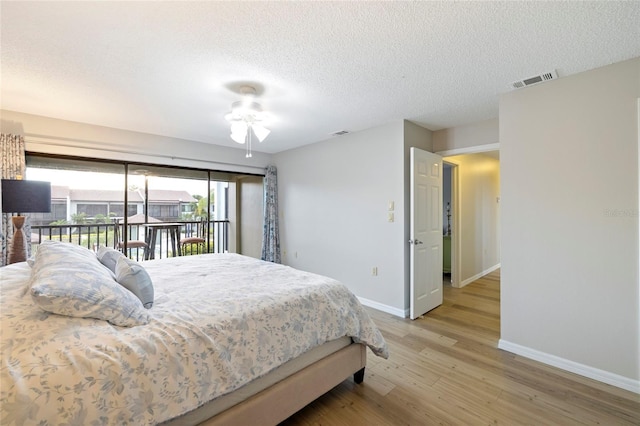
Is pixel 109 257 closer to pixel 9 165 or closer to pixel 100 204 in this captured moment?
pixel 9 165

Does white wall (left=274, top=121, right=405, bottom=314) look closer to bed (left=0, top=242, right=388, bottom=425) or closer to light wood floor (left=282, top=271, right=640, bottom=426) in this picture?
light wood floor (left=282, top=271, right=640, bottom=426)

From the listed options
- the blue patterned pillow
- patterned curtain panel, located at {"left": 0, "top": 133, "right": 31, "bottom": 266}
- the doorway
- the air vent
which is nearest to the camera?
the blue patterned pillow

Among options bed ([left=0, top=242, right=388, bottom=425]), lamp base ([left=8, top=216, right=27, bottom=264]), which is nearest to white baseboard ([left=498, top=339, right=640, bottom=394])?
bed ([left=0, top=242, right=388, bottom=425])

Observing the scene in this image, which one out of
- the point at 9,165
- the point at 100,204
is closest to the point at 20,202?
the point at 9,165

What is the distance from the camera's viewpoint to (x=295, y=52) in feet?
6.43

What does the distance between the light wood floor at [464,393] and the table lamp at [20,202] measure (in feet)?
9.76

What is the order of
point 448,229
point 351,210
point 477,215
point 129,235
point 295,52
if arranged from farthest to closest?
1. point 448,229
2. point 477,215
3. point 351,210
4. point 129,235
5. point 295,52

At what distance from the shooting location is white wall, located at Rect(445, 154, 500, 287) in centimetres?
473

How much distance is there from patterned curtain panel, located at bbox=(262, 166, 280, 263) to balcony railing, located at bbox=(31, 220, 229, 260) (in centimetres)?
94

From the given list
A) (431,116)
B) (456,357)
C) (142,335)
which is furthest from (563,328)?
(142,335)

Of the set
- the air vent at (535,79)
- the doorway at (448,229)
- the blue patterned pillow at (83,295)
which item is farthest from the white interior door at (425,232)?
Answer: the blue patterned pillow at (83,295)

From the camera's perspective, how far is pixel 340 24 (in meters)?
1.68

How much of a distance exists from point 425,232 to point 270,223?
2859 millimetres

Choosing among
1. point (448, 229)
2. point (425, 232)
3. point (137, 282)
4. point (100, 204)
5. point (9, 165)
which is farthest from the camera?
point (448, 229)
